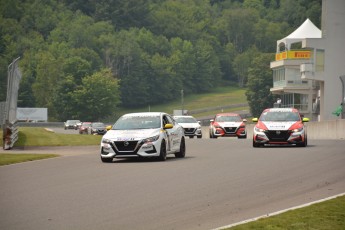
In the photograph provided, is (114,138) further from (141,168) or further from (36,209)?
(36,209)

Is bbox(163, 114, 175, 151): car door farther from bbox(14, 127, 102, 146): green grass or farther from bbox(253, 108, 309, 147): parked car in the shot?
bbox(14, 127, 102, 146): green grass

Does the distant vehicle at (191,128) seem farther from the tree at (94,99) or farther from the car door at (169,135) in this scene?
the tree at (94,99)

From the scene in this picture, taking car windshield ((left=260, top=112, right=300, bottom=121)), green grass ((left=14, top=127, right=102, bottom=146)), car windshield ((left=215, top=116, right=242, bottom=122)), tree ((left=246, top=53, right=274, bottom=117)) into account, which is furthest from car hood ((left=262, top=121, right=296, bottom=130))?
tree ((left=246, top=53, right=274, bottom=117))

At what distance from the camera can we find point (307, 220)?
12.2 metres

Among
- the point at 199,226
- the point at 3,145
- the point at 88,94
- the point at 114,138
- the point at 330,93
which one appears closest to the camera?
the point at 199,226

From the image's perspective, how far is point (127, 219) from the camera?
13227 mm

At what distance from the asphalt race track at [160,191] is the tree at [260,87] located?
143 meters

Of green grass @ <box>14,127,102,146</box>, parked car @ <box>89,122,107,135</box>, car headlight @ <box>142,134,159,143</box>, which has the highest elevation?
car headlight @ <box>142,134,159,143</box>

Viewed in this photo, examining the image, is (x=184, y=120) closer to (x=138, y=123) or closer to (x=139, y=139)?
(x=138, y=123)

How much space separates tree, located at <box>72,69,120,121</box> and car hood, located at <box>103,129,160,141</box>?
142432 mm

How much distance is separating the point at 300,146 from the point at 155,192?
60.6ft

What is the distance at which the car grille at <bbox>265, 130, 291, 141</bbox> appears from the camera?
34.0 m

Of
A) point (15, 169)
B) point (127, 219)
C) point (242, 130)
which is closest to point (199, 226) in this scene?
point (127, 219)

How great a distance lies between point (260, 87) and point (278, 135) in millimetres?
137372
